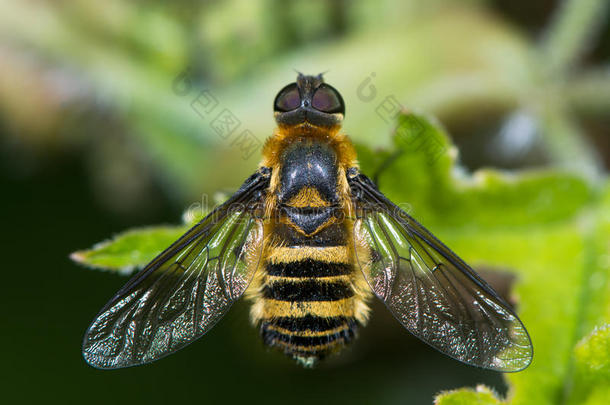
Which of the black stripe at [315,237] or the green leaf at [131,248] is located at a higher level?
the green leaf at [131,248]

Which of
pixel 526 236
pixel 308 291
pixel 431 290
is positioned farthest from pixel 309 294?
pixel 526 236

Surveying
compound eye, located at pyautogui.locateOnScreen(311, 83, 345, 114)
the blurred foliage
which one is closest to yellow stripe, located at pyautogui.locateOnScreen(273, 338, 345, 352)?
the blurred foliage

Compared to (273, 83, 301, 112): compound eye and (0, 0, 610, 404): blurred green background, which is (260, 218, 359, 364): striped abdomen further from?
(0, 0, 610, 404): blurred green background

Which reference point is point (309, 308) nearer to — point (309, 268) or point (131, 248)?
point (309, 268)

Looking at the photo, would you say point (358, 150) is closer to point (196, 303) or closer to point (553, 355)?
point (196, 303)

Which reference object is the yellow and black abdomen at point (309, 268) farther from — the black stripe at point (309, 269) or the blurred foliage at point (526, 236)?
the blurred foliage at point (526, 236)

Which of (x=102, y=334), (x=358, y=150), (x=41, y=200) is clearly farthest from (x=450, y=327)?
(x=41, y=200)

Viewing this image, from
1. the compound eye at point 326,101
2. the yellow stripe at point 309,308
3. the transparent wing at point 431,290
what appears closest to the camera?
the transparent wing at point 431,290

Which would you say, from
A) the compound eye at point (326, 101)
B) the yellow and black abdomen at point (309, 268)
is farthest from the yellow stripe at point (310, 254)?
the compound eye at point (326, 101)
